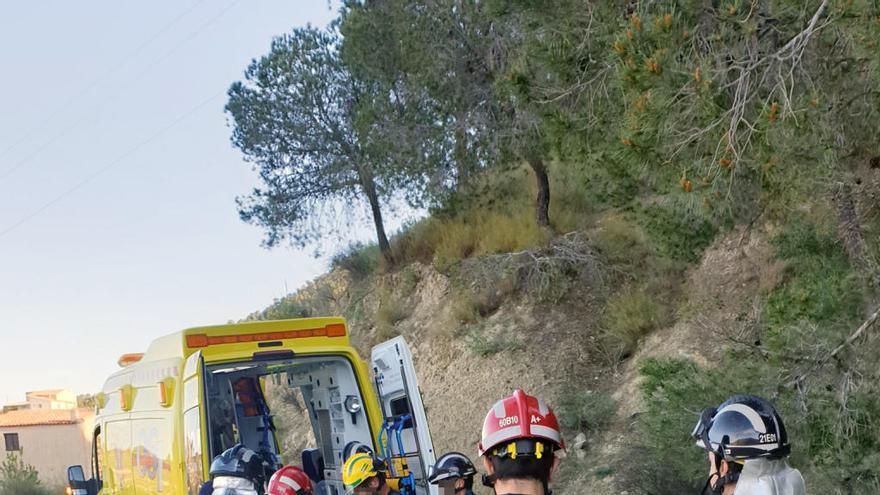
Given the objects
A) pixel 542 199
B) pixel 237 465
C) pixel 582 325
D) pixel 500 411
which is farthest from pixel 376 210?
pixel 500 411

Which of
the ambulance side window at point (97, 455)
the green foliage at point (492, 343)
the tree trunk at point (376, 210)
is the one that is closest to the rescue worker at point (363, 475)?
the ambulance side window at point (97, 455)

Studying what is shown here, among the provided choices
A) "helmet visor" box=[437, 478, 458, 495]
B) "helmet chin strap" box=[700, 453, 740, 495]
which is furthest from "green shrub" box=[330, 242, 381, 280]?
"helmet chin strap" box=[700, 453, 740, 495]

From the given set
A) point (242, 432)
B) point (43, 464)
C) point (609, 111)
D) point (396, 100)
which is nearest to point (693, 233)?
point (609, 111)

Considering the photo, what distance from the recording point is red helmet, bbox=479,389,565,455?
2.88 m

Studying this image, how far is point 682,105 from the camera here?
739cm

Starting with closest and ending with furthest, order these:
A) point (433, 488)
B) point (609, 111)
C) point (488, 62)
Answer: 1. point (433, 488)
2. point (609, 111)
3. point (488, 62)

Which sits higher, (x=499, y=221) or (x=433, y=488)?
(x=499, y=221)

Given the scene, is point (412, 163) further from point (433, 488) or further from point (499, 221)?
point (433, 488)

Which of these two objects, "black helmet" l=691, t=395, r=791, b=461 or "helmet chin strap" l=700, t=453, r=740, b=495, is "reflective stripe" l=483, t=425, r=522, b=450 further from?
"helmet chin strap" l=700, t=453, r=740, b=495

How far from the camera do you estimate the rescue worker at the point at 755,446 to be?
350 centimetres

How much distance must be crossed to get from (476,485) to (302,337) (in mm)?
6727

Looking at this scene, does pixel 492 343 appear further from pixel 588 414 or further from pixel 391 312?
pixel 391 312

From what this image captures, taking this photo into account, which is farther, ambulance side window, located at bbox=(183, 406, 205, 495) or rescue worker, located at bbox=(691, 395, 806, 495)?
ambulance side window, located at bbox=(183, 406, 205, 495)

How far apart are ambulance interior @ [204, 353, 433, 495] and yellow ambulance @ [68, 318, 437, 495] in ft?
0.04
